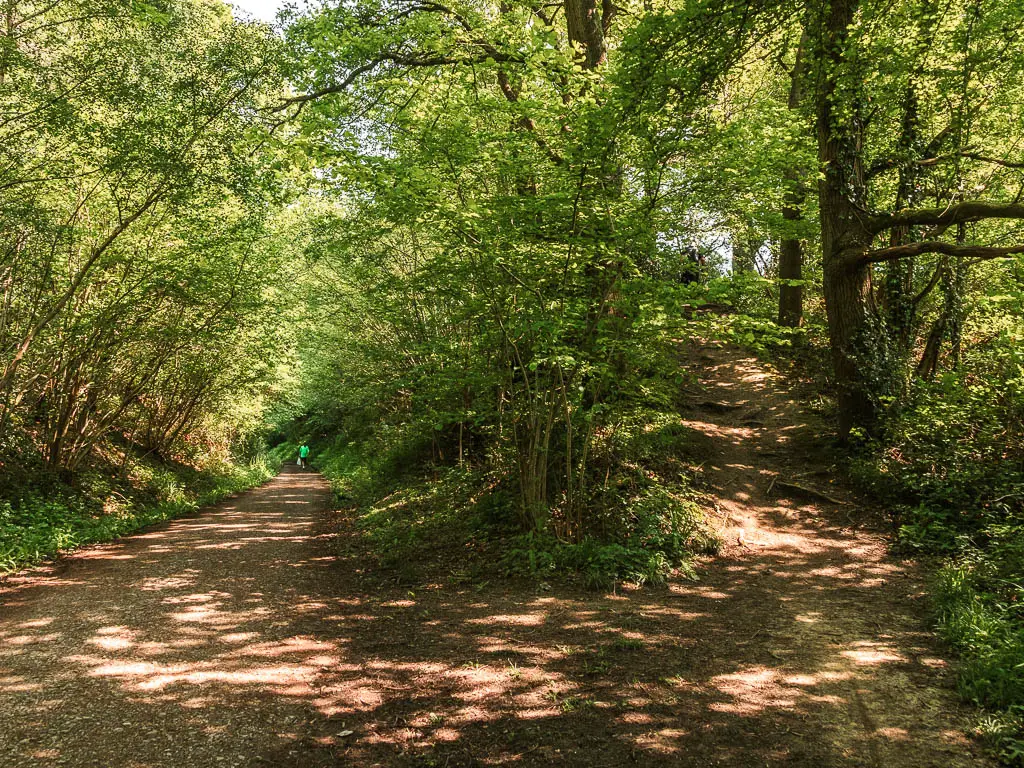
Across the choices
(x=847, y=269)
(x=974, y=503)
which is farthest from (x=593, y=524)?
(x=847, y=269)

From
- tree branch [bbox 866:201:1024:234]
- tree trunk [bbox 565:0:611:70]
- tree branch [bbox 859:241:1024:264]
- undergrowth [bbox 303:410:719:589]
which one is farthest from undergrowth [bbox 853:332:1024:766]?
tree trunk [bbox 565:0:611:70]

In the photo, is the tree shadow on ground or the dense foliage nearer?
the tree shadow on ground

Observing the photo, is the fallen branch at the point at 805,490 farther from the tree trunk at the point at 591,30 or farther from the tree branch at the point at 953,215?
the tree trunk at the point at 591,30

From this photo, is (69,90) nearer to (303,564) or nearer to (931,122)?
(303,564)

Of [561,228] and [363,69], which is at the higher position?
[363,69]

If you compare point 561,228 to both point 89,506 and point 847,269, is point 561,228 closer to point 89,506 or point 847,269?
point 847,269

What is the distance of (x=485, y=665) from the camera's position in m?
4.65

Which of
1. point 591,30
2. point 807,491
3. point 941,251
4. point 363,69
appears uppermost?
point 591,30

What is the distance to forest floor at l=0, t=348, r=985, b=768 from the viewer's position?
11.4 feet

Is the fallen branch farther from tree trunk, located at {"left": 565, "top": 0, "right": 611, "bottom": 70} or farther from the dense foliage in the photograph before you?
tree trunk, located at {"left": 565, "top": 0, "right": 611, "bottom": 70}

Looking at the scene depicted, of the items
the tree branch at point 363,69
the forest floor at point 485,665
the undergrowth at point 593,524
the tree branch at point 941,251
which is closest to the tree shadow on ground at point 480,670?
the forest floor at point 485,665

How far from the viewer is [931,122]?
9984 millimetres

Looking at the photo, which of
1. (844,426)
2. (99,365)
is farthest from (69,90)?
(844,426)

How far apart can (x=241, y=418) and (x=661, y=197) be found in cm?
1924
